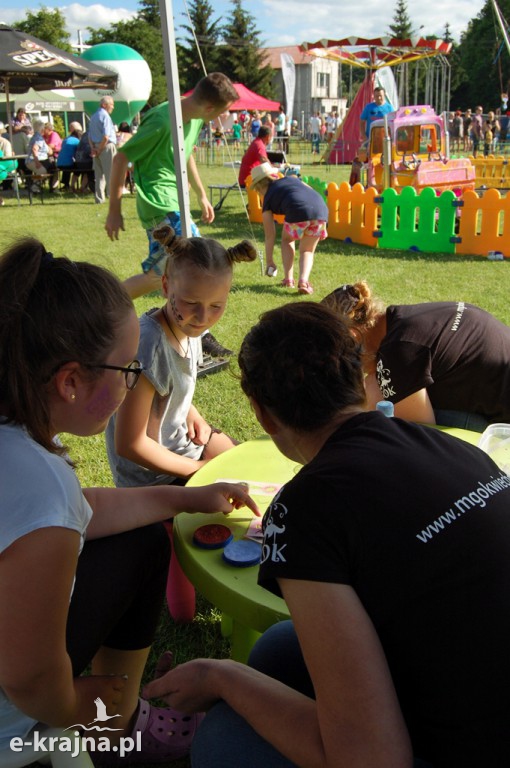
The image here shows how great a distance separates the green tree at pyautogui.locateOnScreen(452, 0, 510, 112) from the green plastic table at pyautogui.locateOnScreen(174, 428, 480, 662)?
5191cm

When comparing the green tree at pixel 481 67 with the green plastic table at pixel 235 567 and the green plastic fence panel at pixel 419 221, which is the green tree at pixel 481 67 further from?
the green plastic table at pixel 235 567

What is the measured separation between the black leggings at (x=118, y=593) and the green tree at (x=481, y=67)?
5249 cm

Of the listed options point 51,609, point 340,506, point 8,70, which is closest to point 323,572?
point 340,506

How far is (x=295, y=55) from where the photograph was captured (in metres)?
64.0

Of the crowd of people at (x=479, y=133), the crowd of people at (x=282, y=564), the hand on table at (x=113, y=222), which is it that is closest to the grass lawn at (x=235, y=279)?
the crowd of people at (x=282, y=564)

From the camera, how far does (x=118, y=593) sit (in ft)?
5.01

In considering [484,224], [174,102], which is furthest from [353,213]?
[174,102]

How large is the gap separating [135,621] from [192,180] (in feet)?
13.9

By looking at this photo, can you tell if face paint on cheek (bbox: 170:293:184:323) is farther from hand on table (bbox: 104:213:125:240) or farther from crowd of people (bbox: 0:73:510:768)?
hand on table (bbox: 104:213:125:240)

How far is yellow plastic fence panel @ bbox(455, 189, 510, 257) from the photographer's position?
7676 mm

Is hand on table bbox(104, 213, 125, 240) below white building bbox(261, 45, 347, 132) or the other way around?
below

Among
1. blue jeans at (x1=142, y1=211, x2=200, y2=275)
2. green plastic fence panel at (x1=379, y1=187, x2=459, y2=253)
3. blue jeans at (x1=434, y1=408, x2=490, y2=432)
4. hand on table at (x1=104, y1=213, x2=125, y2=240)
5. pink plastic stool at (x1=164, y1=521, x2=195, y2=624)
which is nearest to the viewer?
pink plastic stool at (x1=164, y1=521, x2=195, y2=624)

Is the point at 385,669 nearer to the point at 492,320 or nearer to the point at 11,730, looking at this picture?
the point at 11,730

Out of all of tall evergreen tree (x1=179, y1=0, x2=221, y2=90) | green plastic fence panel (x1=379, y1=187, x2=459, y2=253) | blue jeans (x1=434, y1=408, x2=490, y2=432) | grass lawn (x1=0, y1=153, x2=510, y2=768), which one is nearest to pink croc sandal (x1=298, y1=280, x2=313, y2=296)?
grass lawn (x1=0, y1=153, x2=510, y2=768)
